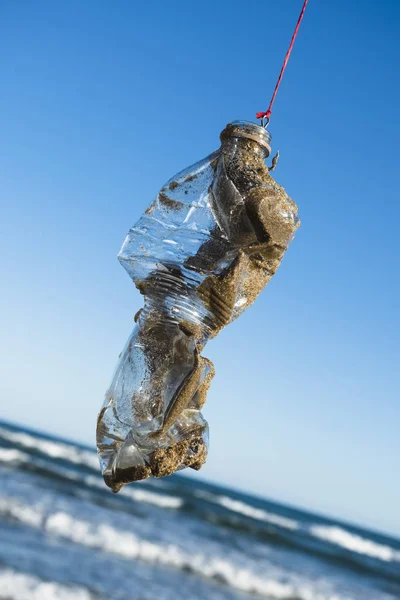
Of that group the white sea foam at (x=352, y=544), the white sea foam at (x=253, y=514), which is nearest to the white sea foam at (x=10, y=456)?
the white sea foam at (x=253, y=514)

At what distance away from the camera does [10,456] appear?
23.9 m

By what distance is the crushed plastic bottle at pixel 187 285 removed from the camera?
6.17ft

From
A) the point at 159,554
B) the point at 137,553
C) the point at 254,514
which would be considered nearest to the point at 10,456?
the point at 159,554

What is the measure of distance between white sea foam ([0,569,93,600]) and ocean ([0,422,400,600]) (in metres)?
0.01

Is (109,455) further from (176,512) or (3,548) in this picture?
(176,512)

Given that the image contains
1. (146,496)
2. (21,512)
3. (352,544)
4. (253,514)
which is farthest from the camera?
(352,544)

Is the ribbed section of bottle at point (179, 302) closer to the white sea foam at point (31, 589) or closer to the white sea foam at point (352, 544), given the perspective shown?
the white sea foam at point (31, 589)

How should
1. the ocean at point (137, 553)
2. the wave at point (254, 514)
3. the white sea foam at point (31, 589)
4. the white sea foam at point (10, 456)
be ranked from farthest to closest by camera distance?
the wave at point (254, 514) < the white sea foam at point (10, 456) < the ocean at point (137, 553) < the white sea foam at point (31, 589)

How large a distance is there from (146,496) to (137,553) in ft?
35.6

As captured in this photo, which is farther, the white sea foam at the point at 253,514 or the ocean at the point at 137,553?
the white sea foam at the point at 253,514

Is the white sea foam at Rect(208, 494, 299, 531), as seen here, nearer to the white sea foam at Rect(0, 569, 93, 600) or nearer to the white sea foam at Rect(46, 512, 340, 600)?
the white sea foam at Rect(46, 512, 340, 600)

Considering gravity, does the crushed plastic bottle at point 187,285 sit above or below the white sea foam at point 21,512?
above

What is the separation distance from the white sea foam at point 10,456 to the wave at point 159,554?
873 cm

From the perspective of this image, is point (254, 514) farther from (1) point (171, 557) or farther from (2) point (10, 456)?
(1) point (171, 557)
